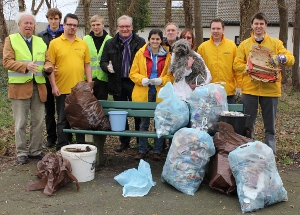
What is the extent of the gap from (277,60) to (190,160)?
6.01 ft

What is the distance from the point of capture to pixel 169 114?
4.70 meters

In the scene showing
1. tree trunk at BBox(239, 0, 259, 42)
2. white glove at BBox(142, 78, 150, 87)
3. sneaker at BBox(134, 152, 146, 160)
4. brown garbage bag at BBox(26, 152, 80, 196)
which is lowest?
sneaker at BBox(134, 152, 146, 160)

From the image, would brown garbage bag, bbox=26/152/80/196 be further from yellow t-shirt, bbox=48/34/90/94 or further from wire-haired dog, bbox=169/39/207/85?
wire-haired dog, bbox=169/39/207/85

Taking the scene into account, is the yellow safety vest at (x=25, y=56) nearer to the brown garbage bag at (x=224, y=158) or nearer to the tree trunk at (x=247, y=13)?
the brown garbage bag at (x=224, y=158)

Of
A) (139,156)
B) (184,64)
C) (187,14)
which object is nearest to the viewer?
(184,64)

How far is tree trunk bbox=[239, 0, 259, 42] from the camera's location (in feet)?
27.6

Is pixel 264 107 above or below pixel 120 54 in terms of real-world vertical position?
below

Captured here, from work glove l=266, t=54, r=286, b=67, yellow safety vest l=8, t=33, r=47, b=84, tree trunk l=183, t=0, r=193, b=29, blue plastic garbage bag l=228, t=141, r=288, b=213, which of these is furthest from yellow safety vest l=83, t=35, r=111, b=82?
tree trunk l=183, t=0, r=193, b=29

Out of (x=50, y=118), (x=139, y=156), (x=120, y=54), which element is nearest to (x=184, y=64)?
(x=120, y=54)

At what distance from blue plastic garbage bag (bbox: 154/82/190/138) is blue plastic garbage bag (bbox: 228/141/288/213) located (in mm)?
942

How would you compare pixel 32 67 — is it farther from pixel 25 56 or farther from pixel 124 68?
pixel 124 68

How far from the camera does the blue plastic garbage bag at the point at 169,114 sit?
4.70m

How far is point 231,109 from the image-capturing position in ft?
16.6

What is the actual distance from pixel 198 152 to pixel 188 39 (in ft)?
6.14
